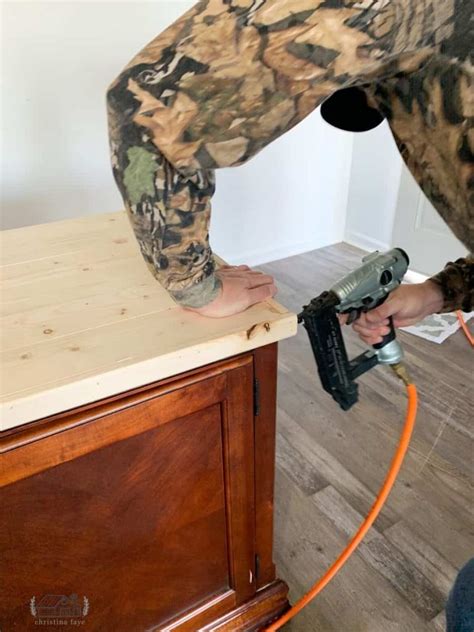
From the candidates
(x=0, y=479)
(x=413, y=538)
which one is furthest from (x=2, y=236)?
(x=413, y=538)

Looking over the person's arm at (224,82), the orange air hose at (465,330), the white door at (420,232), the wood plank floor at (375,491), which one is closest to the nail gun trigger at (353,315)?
the person's arm at (224,82)

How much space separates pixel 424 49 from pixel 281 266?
2109mm

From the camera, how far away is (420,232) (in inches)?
97.0

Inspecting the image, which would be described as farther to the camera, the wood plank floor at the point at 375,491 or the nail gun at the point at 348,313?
the wood plank floor at the point at 375,491

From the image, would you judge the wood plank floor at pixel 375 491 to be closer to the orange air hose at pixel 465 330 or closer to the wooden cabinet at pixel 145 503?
the orange air hose at pixel 465 330

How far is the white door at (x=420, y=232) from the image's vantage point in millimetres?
2373

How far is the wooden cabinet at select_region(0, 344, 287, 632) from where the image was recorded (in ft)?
2.25

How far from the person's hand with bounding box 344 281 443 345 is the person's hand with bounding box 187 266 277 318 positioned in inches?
6.5

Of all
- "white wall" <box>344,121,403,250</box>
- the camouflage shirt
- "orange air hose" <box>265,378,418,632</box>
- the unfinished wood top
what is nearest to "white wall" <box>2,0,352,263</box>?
"white wall" <box>344,121,403,250</box>

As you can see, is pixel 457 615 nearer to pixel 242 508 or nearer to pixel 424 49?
pixel 242 508

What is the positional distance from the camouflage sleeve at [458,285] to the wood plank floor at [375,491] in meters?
0.66

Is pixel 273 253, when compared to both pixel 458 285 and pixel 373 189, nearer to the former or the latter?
pixel 373 189

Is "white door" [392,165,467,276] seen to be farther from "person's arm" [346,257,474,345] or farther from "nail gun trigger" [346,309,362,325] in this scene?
"nail gun trigger" [346,309,362,325]

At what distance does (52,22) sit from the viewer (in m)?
1.71
